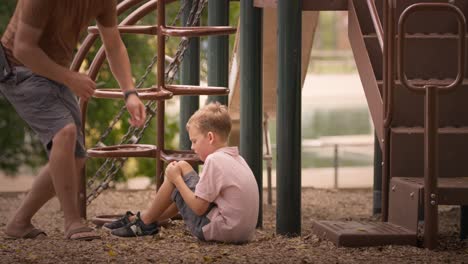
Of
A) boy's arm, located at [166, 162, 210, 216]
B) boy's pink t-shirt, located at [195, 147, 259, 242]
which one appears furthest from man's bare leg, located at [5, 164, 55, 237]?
boy's pink t-shirt, located at [195, 147, 259, 242]

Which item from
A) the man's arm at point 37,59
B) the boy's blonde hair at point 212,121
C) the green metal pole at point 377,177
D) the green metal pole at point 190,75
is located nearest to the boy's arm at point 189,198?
the boy's blonde hair at point 212,121

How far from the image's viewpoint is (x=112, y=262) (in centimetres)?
560

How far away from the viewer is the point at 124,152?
23.6ft

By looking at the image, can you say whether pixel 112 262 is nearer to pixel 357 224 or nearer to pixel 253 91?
pixel 357 224

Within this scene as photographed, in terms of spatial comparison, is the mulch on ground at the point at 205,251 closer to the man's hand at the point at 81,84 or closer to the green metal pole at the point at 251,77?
the green metal pole at the point at 251,77

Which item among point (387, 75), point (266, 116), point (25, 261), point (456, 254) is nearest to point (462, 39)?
point (387, 75)

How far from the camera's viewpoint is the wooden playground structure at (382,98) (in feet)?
20.1

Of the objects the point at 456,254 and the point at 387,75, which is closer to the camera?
the point at 456,254

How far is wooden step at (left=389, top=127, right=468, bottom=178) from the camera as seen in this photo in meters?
6.56

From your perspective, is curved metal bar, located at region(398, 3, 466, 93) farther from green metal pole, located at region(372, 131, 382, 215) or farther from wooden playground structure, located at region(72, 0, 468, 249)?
green metal pole, located at region(372, 131, 382, 215)

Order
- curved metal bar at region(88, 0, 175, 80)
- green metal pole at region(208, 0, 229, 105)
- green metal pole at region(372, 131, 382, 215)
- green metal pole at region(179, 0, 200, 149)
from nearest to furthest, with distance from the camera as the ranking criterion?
curved metal bar at region(88, 0, 175, 80)
green metal pole at region(208, 0, 229, 105)
green metal pole at region(179, 0, 200, 149)
green metal pole at region(372, 131, 382, 215)

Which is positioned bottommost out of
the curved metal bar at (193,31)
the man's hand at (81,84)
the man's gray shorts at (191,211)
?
the man's gray shorts at (191,211)

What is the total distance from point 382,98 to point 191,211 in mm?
1348

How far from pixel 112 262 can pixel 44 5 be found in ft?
4.51
